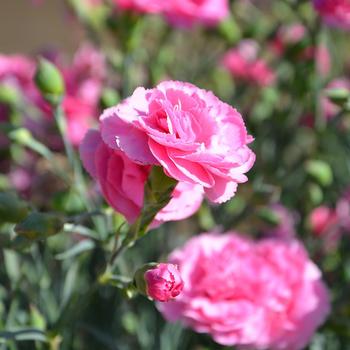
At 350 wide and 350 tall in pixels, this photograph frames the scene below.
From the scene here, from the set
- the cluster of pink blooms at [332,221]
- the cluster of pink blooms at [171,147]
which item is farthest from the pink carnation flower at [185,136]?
the cluster of pink blooms at [332,221]

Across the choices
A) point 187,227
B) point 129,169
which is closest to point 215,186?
point 129,169

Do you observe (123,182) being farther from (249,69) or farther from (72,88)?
(249,69)

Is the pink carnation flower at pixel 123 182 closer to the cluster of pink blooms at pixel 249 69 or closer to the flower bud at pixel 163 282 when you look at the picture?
the flower bud at pixel 163 282

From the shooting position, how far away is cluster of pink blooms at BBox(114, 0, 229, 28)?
1014 millimetres

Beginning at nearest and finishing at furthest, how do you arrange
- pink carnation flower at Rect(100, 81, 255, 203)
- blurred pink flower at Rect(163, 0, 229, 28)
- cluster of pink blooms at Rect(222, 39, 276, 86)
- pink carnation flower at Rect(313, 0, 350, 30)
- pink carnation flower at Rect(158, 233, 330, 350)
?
pink carnation flower at Rect(100, 81, 255, 203) → pink carnation flower at Rect(158, 233, 330, 350) → pink carnation flower at Rect(313, 0, 350, 30) → blurred pink flower at Rect(163, 0, 229, 28) → cluster of pink blooms at Rect(222, 39, 276, 86)

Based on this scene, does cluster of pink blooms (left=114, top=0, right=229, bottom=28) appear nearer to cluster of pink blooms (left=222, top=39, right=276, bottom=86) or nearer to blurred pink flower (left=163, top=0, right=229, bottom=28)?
blurred pink flower (left=163, top=0, right=229, bottom=28)

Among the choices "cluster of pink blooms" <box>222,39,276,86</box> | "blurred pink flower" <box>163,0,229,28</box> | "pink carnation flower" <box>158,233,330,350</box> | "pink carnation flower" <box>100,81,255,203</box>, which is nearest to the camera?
"pink carnation flower" <box>100,81,255,203</box>

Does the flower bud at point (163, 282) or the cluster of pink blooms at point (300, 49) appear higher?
the flower bud at point (163, 282)

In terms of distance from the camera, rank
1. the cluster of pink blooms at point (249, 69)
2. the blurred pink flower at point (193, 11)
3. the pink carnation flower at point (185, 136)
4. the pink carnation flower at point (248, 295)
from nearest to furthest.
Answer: the pink carnation flower at point (185, 136), the pink carnation flower at point (248, 295), the blurred pink flower at point (193, 11), the cluster of pink blooms at point (249, 69)

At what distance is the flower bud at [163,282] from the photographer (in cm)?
55

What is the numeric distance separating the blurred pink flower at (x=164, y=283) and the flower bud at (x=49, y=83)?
336 millimetres

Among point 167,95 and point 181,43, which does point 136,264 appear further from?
point 181,43

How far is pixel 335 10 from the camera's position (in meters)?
0.94

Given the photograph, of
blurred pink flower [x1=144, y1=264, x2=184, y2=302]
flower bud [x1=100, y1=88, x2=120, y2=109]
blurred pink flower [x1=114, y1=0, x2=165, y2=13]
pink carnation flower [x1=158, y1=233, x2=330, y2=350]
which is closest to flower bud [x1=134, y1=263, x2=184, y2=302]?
blurred pink flower [x1=144, y1=264, x2=184, y2=302]
